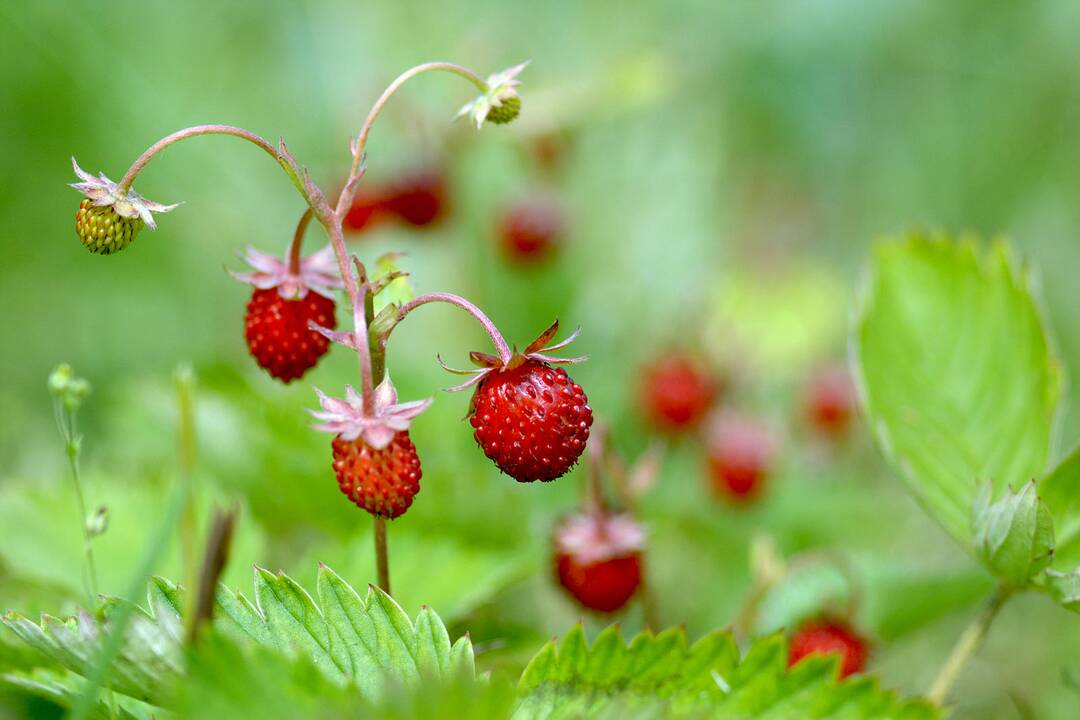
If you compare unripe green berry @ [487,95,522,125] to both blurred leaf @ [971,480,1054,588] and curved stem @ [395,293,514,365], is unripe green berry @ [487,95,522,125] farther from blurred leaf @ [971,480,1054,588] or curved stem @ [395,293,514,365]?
blurred leaf @ [971,480,1054,588]

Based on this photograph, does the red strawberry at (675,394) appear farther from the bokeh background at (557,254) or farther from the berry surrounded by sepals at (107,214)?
the berry surrounded by sepals at (107,214)

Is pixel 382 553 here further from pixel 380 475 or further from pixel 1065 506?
pixel 1065 506

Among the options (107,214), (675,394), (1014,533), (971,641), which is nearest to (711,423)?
(675,394)

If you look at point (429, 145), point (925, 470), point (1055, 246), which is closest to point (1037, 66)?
point (1055, 246)

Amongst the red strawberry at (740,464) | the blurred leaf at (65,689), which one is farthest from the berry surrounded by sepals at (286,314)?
the red strawberry at (740,464)

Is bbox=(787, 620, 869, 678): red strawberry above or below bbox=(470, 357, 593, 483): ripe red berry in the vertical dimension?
below

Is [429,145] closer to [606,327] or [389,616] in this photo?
[606,327]

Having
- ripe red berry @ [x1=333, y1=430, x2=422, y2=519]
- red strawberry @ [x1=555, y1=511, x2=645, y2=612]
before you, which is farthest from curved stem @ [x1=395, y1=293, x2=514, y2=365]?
red strawberry @ [x1=555, y1=511, x2=645, y2=612]
